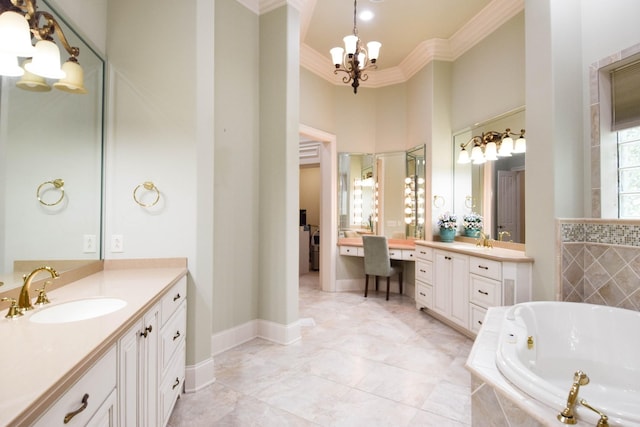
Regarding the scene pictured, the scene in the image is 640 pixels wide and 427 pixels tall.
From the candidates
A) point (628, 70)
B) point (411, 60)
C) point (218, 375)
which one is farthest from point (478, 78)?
point (218, 375)

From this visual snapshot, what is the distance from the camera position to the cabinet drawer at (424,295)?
12.1 feet

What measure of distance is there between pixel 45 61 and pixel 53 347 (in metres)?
1.27

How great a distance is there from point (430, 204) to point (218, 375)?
3209 millimetres

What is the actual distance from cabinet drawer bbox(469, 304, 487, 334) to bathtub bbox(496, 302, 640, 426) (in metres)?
0.83

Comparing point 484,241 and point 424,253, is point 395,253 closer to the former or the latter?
point 424,253

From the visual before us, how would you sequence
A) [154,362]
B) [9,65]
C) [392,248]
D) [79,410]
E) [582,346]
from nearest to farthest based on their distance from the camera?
[79,410]
[9,65]
[154,362]
[582,346]
[392,248]

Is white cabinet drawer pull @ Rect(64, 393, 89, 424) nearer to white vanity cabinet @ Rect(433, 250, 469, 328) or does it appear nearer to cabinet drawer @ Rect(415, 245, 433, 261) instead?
white vanity cabinet @ Rect(433, 250, 469, 328)

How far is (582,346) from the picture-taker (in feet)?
6.39

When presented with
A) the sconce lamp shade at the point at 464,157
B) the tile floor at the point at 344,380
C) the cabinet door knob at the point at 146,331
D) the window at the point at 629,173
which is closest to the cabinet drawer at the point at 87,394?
the cabinet door knob at the point at 146,331

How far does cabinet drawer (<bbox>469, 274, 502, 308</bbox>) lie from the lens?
2.67 metres

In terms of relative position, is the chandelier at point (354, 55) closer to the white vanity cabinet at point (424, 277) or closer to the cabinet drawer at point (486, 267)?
the cabinet drawer at point (486, 267)

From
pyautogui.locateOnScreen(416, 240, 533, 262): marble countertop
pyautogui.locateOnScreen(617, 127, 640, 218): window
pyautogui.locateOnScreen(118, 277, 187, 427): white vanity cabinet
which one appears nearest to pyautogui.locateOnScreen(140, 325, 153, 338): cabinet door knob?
pyautogui.locateOnScreen(118, 277, 187, 427): white vanity cabinet

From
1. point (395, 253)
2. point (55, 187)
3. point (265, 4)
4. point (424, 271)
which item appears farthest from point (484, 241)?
point (55, 187)

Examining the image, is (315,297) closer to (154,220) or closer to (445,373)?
(445,373)
